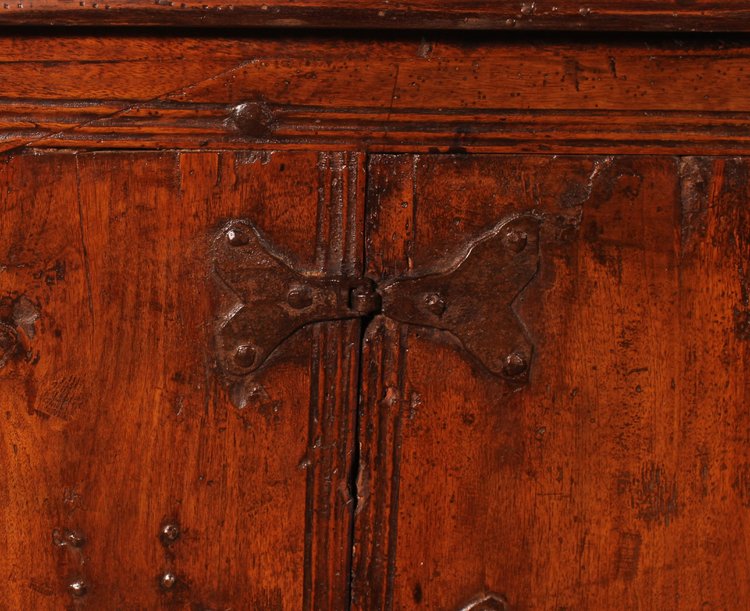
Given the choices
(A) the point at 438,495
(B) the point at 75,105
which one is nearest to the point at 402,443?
(A) the point at 438,495

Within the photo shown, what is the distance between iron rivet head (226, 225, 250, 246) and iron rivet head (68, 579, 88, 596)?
421 millimetres

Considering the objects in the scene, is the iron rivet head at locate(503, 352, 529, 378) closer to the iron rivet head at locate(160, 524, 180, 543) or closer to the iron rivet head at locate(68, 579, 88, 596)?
the iron rivet head at locate(160, 524, 180, 543)

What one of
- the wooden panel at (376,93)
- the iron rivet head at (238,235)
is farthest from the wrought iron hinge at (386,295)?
the wooden panel at (376,93)

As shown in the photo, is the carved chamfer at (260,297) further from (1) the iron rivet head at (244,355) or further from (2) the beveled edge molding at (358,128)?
(2) the beveled edge molding at (358,128)

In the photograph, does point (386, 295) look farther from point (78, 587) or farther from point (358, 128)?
point (78, 587)

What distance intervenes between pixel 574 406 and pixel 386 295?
0.80 feet

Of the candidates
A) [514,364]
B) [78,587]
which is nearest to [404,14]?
[514,364]

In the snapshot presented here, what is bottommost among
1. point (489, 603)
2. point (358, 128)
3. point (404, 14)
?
point (489, 603)

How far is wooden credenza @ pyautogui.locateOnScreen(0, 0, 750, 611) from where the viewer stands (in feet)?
3.05

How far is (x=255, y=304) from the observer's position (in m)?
0.98

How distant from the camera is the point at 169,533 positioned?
101 centimetres

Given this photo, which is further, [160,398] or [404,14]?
[160,398]

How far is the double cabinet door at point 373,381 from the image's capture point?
3.16 ft

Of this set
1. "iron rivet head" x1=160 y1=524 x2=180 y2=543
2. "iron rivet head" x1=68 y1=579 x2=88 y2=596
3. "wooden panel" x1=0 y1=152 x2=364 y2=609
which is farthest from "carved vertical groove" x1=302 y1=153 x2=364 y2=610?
"iron rivet head" x1=68 y1=579 x2=88 y2=596
